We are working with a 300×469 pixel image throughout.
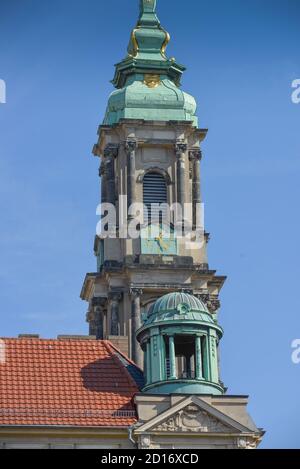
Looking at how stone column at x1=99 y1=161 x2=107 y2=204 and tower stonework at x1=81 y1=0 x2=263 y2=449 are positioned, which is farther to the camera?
stone column at x1=99 y1=161 x2=107 y2=204

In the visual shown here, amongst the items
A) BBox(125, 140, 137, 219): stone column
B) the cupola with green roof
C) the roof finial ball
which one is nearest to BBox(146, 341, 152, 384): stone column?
the cupola with green roof

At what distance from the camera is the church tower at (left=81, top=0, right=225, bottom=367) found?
9800 centimetres

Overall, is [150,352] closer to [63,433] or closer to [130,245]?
[63,433]

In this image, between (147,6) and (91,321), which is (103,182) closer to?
(91,321)

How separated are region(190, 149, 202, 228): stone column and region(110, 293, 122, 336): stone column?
23.5ft

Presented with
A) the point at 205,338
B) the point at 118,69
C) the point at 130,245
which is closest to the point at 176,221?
the point at 130,245

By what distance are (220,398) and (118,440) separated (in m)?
4.89

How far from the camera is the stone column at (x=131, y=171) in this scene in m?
101

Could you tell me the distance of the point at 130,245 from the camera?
99.4 m

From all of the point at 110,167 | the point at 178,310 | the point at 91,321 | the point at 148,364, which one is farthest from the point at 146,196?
the point at 148,364

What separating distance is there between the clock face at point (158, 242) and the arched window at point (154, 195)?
3.06 ft

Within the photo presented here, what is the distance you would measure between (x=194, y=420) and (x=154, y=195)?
2997 cm

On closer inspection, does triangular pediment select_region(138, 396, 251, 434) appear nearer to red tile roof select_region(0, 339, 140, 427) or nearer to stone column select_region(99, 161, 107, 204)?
red tile roof select_region(0, 339, 140, 427)
